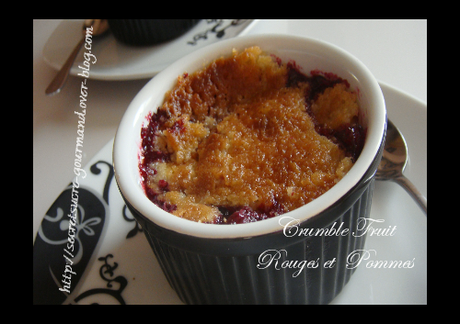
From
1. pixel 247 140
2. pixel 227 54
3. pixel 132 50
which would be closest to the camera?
pixel 247 140

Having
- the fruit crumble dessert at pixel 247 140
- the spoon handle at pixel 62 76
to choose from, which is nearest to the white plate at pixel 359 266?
the fruit crumble dessert at pixel 247 140

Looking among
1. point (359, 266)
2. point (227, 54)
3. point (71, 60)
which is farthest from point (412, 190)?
point (71, 60)

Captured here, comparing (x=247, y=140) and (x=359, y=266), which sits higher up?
(x=247, y=140)

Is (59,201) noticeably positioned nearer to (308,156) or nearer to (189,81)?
(189,81)

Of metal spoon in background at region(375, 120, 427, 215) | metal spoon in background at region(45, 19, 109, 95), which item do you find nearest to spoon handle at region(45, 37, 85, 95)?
metal spoon in background at region(45, 19, 109, 95)

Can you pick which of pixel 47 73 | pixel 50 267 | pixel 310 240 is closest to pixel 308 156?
pixel 310 240

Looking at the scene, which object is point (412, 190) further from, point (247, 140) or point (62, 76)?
point (62, 76)

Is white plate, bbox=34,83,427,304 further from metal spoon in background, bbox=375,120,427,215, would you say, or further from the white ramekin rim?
the white ramekin rim
